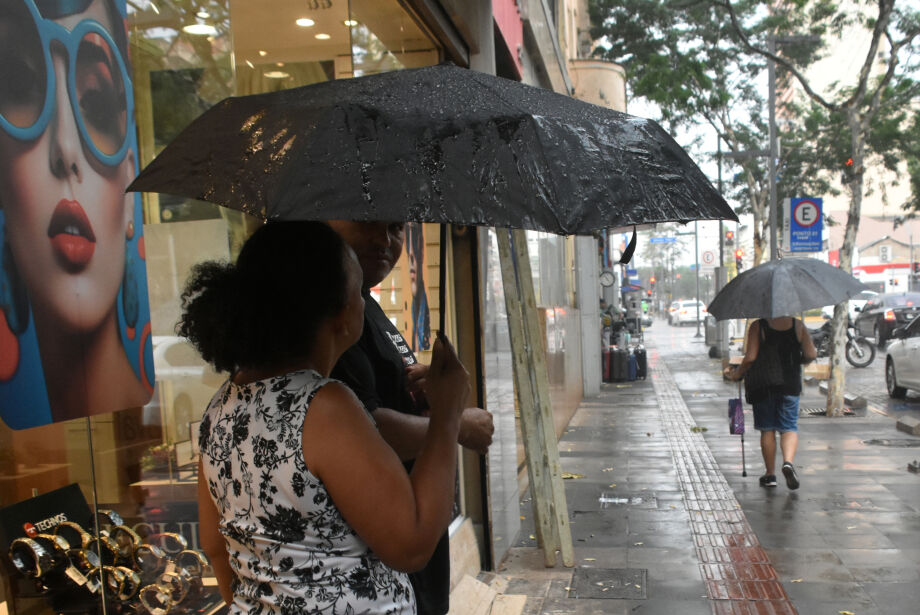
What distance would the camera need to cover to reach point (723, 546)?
6.57 metres

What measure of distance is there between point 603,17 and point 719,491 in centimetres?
1842

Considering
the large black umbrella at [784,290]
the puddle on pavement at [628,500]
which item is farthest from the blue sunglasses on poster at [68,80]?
the puddle on pavement at [628,500]

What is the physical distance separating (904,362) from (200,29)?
14.7 metres

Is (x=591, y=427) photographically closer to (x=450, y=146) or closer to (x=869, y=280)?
(x=450, y=146)

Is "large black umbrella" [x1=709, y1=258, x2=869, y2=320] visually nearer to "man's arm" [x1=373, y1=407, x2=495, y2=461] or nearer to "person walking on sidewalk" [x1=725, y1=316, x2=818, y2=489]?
"person walking on sidewalk" [x1=725, y1=316, x2=818, y2=489]

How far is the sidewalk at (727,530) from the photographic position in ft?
18.0

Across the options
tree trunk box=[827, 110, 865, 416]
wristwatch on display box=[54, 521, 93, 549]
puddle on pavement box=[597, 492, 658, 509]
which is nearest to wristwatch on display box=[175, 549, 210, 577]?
wristwatch on display box=[54, 521, 93, 549]

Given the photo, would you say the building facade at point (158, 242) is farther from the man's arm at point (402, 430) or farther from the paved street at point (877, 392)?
→ the paved street at point (877, 392)

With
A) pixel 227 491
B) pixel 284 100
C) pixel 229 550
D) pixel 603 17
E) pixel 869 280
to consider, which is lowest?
pixel 869 280

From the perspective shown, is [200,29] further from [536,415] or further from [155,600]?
[536,415]

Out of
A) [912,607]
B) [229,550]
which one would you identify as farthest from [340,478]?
[912,607]

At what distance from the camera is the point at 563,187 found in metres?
1.82

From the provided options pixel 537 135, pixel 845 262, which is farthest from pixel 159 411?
pixel 845 262

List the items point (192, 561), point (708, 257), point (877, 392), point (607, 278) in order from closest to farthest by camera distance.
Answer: point (192, 561), point (877, 392), point (607, 278), point (708, 257)
